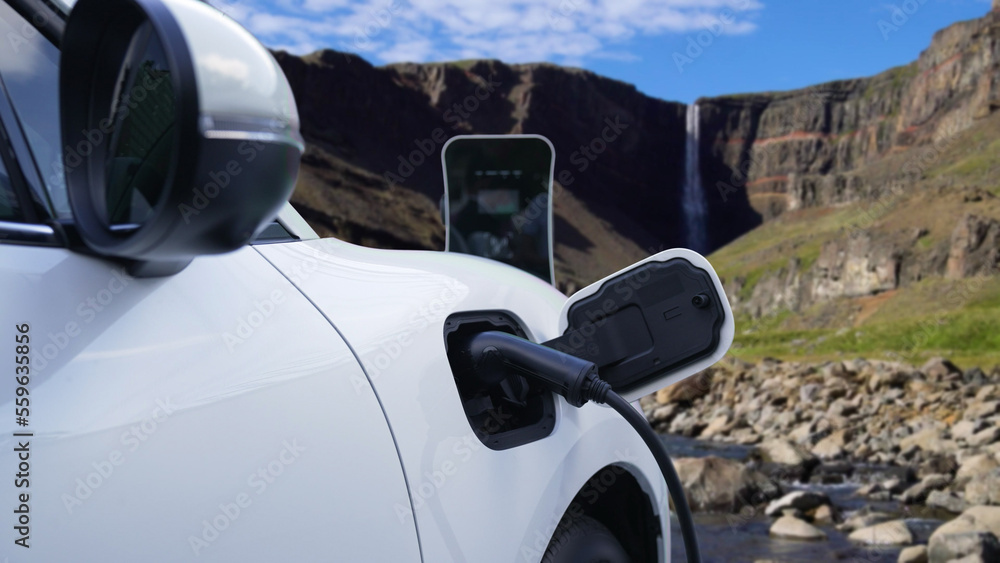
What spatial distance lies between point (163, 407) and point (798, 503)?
972 cm

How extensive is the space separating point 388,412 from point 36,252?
585mm

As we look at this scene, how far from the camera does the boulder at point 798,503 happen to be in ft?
31.8

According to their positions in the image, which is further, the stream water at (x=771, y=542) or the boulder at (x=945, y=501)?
the boulder at (x=945, y=501)

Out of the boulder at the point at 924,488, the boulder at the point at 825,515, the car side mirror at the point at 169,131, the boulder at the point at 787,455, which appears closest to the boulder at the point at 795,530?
the boulder at the point at 825,515

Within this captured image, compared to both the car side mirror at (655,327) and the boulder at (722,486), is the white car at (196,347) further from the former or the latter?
the boulder at (722,486)

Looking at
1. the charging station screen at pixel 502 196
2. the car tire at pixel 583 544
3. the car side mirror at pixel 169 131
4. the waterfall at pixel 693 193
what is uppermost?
the car side mirror at pixel 169 131

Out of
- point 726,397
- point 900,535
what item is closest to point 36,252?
point 900,535

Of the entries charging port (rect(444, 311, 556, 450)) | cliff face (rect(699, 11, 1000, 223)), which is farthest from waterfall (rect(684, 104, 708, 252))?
charging port (rect(444, 311, 556, 450))

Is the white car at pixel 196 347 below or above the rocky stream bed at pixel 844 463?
above

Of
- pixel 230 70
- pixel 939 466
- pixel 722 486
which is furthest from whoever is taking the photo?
pixel 939 466

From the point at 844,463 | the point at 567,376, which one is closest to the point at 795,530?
the point at 844,463

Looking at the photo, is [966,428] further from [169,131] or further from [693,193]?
[693,193]

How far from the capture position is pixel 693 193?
409 ft

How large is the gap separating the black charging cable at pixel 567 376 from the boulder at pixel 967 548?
6100 millimetres
